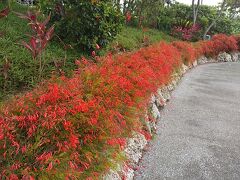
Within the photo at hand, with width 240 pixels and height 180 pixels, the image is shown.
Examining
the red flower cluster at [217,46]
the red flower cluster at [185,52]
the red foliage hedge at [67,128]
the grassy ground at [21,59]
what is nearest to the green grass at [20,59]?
the grassy ground at [21,59]

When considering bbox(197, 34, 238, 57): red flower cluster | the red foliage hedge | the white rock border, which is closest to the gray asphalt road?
the white rock border

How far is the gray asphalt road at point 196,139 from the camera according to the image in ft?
14.1

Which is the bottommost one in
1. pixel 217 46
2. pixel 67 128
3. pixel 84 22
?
pixel 67 128

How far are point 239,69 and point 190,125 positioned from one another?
8.46 metres

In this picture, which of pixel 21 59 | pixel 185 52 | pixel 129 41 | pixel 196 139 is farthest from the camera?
pixel 185 52

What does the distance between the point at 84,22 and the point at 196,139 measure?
337 cm

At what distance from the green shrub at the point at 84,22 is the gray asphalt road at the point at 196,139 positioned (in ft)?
7.02

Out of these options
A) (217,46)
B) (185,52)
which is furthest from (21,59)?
(217,46)

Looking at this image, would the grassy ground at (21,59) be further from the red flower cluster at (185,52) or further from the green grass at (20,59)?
the red flower cluster at (185,52)

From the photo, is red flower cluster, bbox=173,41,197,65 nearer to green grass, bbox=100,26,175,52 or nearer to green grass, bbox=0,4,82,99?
green grass, bbox=100,26,175,52

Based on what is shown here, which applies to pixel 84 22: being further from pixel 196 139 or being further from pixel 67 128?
pixel 67 128

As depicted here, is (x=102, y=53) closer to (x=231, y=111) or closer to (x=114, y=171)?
(x=231, y=111)

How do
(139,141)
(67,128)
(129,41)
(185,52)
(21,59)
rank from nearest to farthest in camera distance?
(67,128)
(139,141)
(21,59)
(129,41)
(185,52)

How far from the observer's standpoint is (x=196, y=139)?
17.4 ft
